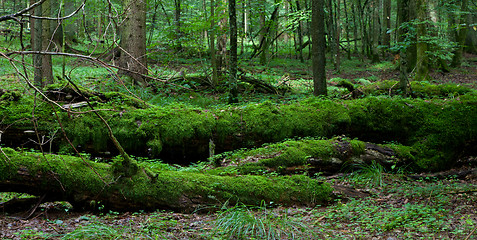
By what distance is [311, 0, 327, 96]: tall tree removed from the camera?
829 cm

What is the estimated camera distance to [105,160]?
6.34 metres

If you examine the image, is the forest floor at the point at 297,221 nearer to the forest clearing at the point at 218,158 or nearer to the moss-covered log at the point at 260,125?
the forest clearing at the point at 218,158

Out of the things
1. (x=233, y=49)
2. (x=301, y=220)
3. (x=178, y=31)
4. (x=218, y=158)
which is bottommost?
(x=301, y=220)

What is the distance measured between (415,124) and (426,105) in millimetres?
624

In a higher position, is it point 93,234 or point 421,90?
point 421,90

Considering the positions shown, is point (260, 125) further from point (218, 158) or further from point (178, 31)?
point (178, 31)

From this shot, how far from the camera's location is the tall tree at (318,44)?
8289mm

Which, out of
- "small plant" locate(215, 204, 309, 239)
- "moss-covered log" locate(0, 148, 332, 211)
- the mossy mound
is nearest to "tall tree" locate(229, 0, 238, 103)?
the mossy mound

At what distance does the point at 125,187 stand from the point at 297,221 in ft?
7.72

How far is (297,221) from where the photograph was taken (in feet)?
13.4

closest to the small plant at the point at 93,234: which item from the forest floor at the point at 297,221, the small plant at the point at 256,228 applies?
the forest floor at the point at 297,221

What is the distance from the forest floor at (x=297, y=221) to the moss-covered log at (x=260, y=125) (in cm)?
202

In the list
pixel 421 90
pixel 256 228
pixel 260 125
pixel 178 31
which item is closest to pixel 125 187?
pixel 256 228

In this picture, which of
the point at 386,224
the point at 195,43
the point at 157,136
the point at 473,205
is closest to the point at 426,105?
the point at 473,205
